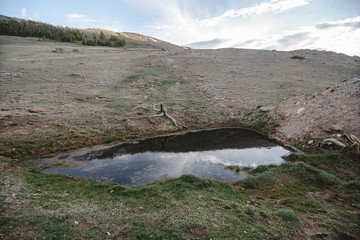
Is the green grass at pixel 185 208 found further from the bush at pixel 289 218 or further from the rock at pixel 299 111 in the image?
the rock at pixel 299 111

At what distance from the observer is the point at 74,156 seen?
1273 cm

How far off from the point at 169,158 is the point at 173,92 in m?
15.0

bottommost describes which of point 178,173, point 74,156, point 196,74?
point 74,156

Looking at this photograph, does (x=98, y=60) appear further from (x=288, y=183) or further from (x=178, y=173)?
(x=288, y=183)

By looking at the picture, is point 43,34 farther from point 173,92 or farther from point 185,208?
point 185,208

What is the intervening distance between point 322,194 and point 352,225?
2366mm

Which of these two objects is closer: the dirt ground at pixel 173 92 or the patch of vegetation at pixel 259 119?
the dirt ground at pixel 173 92

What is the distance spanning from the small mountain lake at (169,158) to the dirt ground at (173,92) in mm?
2695

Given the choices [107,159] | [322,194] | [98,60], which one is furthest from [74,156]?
[98,60]

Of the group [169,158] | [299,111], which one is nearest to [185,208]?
[169,158]

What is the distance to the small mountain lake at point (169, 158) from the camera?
36.1 feet

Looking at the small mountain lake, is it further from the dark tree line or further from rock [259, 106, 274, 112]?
the dark tree line

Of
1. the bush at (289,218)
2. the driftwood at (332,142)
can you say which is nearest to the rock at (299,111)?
the driftwood at (332,142)

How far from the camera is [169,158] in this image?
1330 cm
